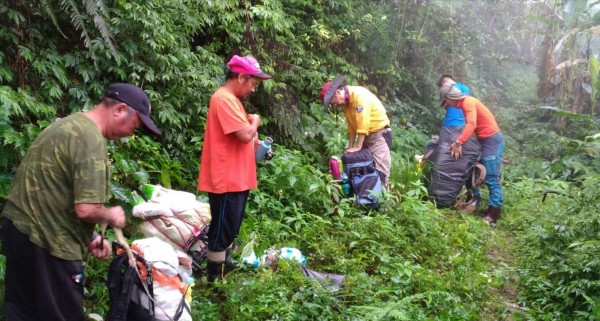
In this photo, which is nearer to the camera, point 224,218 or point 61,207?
point 61,207

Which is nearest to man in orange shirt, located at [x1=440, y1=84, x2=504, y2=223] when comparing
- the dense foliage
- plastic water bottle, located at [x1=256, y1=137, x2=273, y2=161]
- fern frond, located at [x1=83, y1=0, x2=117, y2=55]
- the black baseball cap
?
the dense foliage

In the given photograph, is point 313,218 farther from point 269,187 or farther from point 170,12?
point 170,12

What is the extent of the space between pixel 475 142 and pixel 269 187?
11.4 ft

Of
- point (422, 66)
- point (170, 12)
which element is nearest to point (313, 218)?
point (170, 12)

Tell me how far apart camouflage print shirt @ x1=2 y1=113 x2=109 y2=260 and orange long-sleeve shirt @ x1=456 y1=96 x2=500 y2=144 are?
6178mm

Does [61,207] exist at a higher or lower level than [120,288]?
higher

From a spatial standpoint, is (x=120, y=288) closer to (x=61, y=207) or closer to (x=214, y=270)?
(x=61, y=207)

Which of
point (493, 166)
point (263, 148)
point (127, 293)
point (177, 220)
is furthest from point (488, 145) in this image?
point (127, 293)

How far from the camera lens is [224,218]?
4695mm

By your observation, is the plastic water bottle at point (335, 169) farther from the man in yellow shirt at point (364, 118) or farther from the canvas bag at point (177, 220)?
the canvas bag at point (177, 220)

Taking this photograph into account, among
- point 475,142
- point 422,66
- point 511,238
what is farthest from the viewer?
point 422,66

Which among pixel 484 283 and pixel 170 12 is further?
pixel 170 12

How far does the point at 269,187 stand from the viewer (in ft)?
22.0

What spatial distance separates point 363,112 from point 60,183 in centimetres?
463
